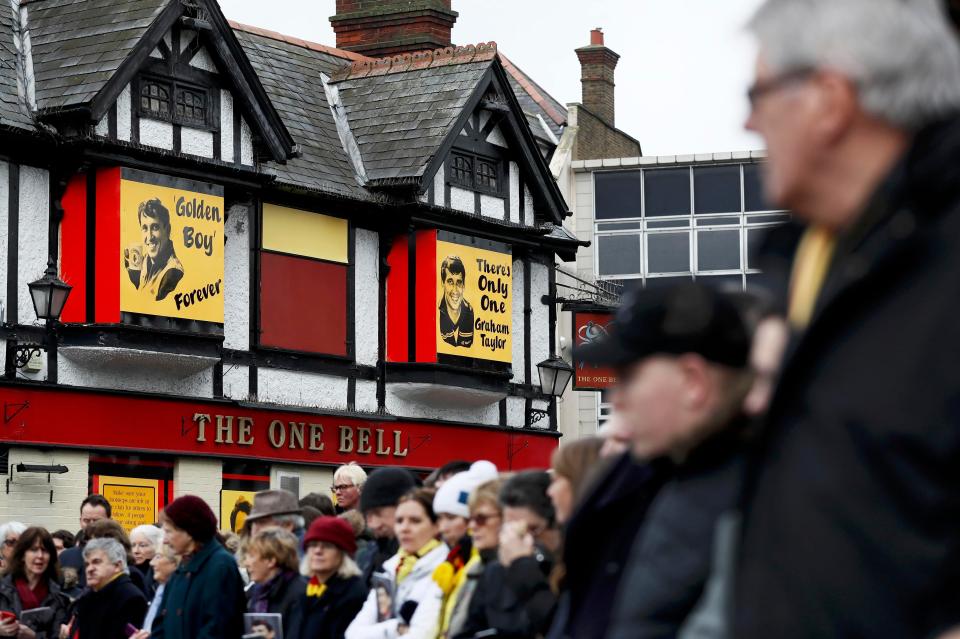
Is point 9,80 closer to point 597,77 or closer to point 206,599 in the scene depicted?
point 206,599

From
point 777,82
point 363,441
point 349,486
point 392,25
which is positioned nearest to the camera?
point 777,82

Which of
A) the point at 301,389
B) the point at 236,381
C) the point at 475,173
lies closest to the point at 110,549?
the point at 236,381

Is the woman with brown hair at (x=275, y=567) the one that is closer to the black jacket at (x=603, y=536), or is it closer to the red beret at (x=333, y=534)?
the red beret at (x=333, y=534)

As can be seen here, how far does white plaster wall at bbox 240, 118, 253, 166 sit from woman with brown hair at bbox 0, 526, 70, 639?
38.7 feet

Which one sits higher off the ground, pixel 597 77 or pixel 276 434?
pixel 597 77

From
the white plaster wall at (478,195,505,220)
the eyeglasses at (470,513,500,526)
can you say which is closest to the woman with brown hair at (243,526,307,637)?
the eyeglasses at (470,513,500,526)

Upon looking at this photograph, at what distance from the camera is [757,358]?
2.70 m

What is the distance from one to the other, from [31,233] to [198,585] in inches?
521

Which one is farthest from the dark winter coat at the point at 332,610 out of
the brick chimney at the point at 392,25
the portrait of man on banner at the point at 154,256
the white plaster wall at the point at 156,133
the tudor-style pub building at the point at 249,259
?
the brick chimney at the point at 392,25

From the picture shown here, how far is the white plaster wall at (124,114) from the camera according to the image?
22.7 m

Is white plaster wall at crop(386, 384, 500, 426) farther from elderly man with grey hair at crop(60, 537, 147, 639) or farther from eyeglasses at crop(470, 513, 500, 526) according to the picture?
eyeglasses at crop(470, 513, 500, 526)

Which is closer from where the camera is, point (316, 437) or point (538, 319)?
point (316, 437)

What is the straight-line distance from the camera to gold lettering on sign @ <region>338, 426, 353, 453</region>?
2641 cm

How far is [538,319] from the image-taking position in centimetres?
3003
